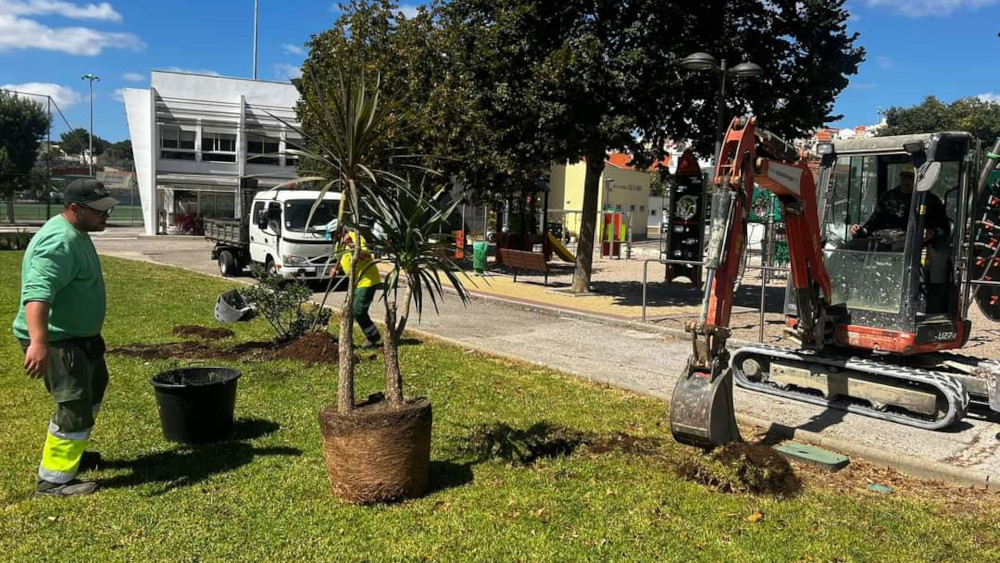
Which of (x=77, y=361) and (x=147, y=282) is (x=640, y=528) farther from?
(x=147, y=282)

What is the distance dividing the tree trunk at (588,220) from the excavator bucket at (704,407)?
10.6 metres

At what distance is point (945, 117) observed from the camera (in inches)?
2309

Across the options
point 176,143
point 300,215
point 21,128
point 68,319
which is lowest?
point 68,319

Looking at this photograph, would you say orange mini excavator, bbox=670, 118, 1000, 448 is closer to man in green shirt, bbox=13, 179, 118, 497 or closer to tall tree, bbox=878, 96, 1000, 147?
man in green shirt, bbox=13, 179, 118, 497

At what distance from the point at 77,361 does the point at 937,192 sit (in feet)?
23.6

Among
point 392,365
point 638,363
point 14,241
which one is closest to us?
point 392,365

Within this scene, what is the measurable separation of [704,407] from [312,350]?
488cm

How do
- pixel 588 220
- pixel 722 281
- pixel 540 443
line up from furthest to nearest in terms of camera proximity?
pixel 588 220, pixel 540 443, pixel 722 281

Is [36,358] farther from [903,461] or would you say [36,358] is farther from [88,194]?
[903,461]

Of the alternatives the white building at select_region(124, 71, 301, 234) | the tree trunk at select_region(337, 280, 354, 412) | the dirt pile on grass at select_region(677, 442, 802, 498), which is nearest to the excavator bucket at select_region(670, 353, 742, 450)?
the dirt pile on grass at select_region(677, 442, 802, 498)

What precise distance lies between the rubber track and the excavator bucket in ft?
1.50

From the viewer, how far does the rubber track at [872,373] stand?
20.4 feet

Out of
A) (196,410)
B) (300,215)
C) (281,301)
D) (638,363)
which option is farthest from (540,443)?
(300,215)

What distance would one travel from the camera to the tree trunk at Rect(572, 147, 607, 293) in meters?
15.6
